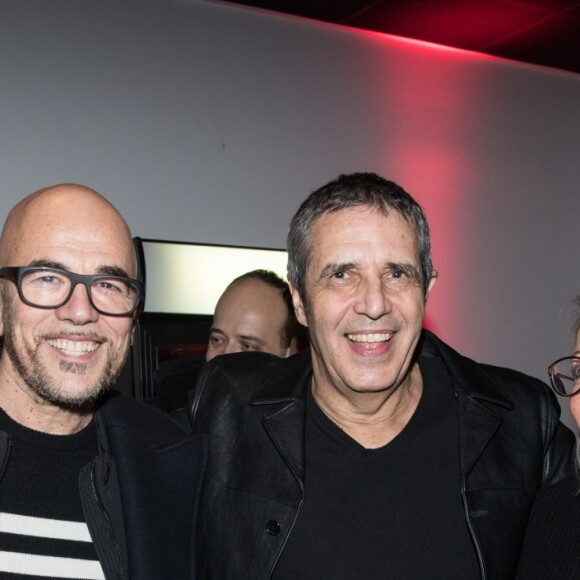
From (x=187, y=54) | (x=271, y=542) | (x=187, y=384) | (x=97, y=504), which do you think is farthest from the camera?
(x=187, y=54)

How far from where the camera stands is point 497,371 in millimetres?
2584

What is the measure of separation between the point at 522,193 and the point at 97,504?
5164 millimetres

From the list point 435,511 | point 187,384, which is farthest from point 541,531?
point 187,384

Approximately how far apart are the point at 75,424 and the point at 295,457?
52 cm

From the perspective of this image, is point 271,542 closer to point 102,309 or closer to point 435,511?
point 435,511

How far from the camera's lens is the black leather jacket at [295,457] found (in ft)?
7.41

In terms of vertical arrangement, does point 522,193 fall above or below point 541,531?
above

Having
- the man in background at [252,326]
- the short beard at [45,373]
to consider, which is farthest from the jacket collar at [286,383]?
the man in background at [252,326]

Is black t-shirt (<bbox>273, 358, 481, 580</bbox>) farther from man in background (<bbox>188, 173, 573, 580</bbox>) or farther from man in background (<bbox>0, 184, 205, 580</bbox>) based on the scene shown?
man in background (<bbox>0, 184, 205, 580</bbox>)

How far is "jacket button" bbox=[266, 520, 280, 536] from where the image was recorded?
2.24 m

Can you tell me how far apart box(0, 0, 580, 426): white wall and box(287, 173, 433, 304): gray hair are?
2766mm

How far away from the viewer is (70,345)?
83.7 inches

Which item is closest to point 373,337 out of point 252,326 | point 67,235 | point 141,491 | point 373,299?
point 373,299

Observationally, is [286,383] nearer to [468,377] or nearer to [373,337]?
A: [373,337]
